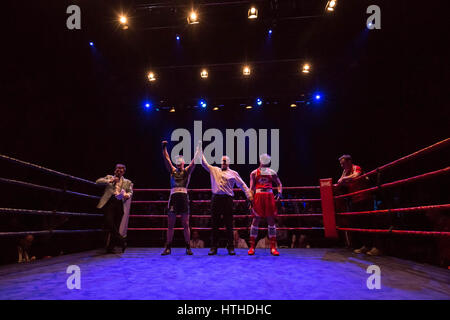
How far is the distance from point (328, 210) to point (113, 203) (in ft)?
11.5

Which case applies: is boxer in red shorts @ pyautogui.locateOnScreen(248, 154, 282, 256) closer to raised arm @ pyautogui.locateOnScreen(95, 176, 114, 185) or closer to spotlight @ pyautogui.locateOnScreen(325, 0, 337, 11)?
raised arm @ pyautogui.locateOnScreen(95, 176, 114, 185)

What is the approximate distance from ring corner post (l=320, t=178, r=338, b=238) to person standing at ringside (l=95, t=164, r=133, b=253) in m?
3.27

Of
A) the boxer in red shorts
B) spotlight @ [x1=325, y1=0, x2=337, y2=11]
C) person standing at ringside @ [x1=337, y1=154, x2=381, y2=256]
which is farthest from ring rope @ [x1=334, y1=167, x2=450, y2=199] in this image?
spotlight @ [x1=325, y1=0, x2=337, y2=11]

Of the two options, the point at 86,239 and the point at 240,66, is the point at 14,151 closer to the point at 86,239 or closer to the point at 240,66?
the point at 86,239

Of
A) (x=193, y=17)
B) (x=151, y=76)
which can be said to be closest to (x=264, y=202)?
(x=193, y=17)

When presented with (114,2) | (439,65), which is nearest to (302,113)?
(439,65)

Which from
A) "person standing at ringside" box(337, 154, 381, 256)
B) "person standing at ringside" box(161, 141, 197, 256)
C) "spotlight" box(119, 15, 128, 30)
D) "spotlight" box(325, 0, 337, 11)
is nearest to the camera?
"person standing at ringside" box(337, 154, 381, 256)

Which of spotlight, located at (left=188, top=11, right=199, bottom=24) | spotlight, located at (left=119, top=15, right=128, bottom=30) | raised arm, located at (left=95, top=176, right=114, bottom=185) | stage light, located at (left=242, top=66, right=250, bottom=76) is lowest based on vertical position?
raised arm, located at (left=95, top=176, right=114, bottom=185)

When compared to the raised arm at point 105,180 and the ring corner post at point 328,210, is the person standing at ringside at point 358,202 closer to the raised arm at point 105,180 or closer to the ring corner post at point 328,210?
the ring corner post at point 328,210

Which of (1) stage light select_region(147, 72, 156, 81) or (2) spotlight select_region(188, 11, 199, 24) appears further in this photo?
(1) stage light select_region(147, 72, 156, 81)

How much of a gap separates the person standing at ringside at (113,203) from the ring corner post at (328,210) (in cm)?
327

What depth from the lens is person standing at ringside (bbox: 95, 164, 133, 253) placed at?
4044mm

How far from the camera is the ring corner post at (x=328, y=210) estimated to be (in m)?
4.70

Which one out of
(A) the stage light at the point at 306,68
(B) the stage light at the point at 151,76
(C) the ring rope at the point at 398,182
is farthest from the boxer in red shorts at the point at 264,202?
(B) the stage light at the point at 151,76
